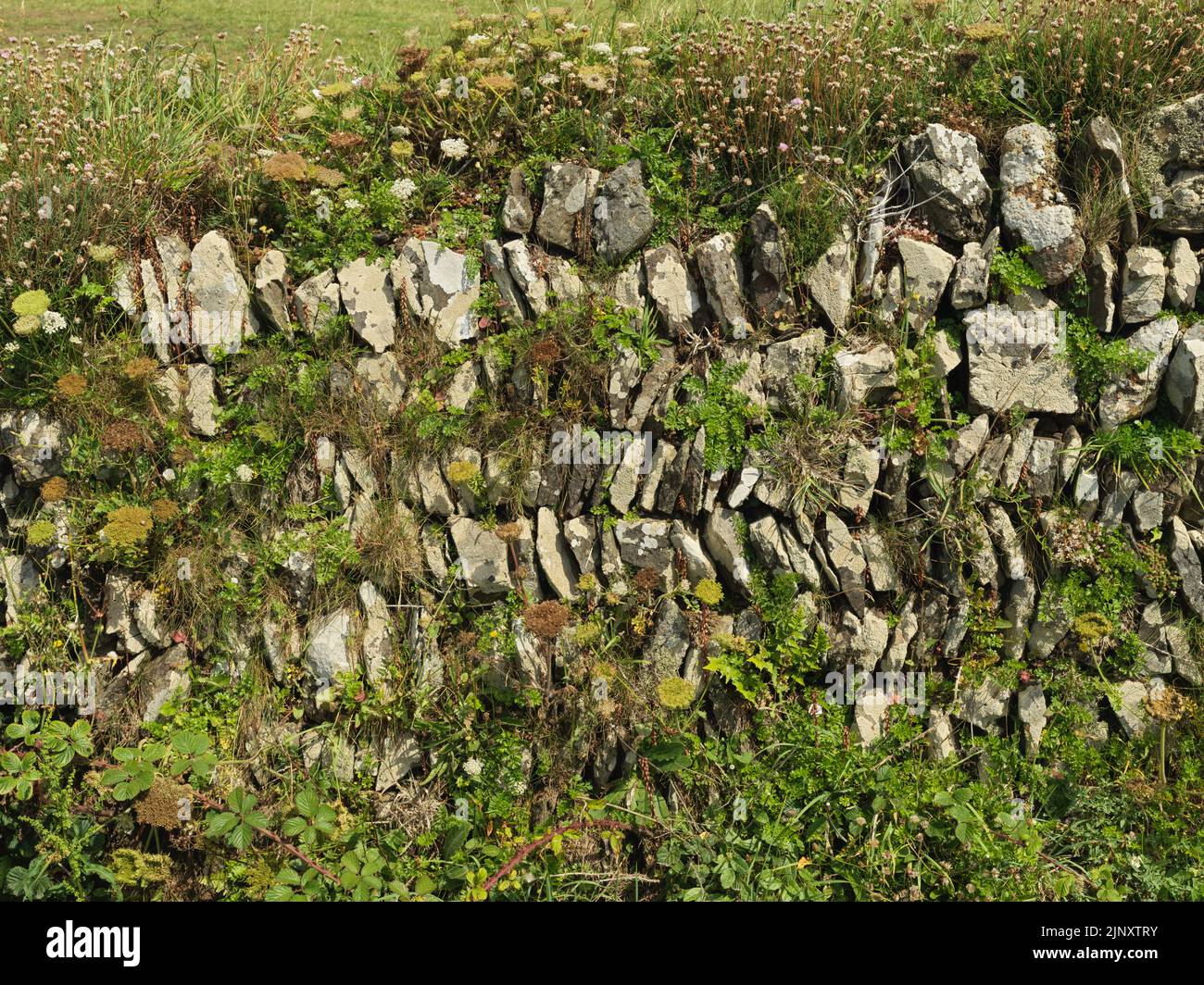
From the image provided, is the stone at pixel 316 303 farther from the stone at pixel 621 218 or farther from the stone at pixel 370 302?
the stone at pixel 621 218

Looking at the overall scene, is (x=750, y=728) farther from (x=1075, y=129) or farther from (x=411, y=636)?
(x=1075, y=129)

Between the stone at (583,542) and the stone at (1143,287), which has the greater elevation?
the stone at (1143,287)

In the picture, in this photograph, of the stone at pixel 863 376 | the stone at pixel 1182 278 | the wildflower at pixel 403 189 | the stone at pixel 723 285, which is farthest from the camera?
the wildflower at pixel 403 189

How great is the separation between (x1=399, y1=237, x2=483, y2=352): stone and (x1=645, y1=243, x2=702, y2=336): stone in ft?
3.44

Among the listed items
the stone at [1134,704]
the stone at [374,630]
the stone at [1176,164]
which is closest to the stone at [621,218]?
the stone at [374,630]

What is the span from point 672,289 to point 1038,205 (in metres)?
2.18

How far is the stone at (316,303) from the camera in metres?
5.35

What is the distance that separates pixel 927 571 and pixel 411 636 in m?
2.91

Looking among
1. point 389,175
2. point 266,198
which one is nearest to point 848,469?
point 389,175

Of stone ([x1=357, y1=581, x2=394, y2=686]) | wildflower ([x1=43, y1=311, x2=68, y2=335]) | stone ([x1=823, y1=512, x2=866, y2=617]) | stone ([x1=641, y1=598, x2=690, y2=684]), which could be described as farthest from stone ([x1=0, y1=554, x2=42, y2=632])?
stone ([x1=823, y1=512, x2=866, y2=617])

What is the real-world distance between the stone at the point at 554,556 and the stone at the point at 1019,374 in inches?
97.1

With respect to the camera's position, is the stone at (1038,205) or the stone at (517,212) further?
the stone at (517,212)

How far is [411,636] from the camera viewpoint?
499 cm

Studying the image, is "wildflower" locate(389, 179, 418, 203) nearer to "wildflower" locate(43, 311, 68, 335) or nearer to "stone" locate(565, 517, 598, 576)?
"wildflower" locate(43, 311, 68, 335)
